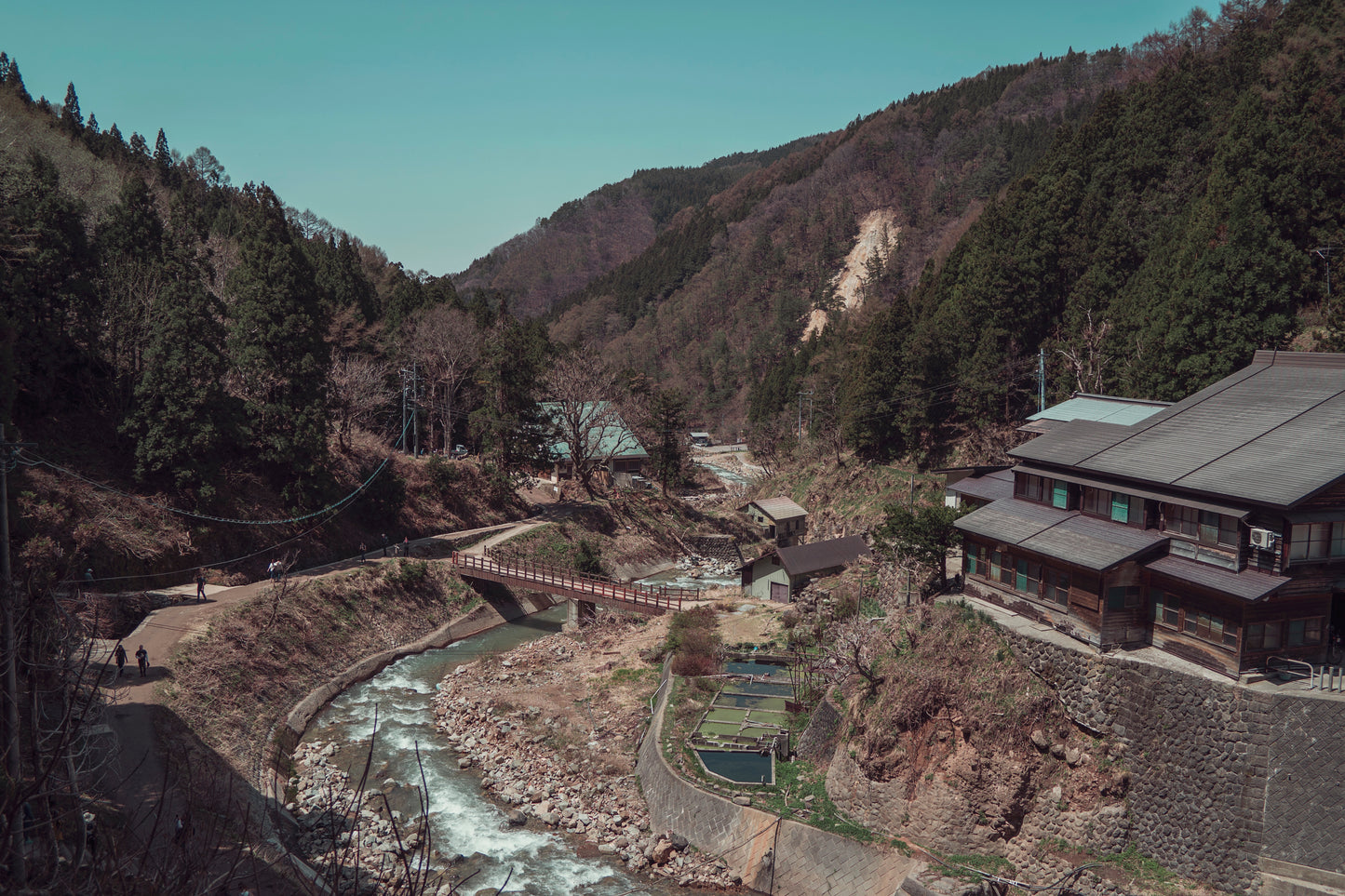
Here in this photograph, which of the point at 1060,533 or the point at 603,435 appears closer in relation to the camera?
the point at 1060,533

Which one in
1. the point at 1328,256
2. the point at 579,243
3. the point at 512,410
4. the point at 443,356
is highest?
the point at 579,243

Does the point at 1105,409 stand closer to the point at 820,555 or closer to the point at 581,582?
the point at 820,555

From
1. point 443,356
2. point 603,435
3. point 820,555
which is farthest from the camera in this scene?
point 603,435

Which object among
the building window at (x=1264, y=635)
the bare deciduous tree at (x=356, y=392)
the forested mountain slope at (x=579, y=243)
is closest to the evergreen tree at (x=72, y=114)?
the bare deciduous tree at (x=356, y=392)

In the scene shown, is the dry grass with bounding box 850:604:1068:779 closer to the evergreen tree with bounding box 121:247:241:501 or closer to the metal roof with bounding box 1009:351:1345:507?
the metal roof with bounding box 1009:351:1345:507

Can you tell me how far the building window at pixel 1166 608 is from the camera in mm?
18812

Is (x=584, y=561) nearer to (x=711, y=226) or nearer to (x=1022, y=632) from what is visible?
(x=1022, y=632)

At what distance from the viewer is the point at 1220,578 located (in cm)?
1775

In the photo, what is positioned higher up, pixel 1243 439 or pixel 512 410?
pixel 1243 439

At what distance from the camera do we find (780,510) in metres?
46.4

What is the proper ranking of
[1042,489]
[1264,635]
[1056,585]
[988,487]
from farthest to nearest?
[988,487] < [1042,489] < [1056,585] < [1264,635]

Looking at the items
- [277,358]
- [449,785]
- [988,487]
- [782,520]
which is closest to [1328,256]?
[988,487]

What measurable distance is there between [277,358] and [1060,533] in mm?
32156

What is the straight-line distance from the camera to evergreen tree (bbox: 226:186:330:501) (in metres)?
36.6
